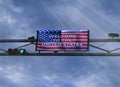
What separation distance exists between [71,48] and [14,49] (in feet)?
13.8

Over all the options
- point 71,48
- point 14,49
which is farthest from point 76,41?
point 14,49

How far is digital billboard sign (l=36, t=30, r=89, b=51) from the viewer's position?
1602 inches

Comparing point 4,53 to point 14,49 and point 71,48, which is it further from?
point 71,48

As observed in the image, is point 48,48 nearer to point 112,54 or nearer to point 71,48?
point 71,48

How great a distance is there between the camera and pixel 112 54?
4044 cm

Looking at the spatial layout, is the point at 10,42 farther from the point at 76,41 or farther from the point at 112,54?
the point at 112,54

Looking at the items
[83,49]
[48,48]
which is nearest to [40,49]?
[48,48]

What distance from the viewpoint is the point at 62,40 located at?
41.0 meters

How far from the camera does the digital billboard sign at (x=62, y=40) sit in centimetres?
4069

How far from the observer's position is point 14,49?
4153 centimetres

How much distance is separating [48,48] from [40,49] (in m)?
0.59

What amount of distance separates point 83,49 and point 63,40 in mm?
1609

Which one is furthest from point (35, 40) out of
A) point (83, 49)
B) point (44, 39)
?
point (83, 49)

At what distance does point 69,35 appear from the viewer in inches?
1606
